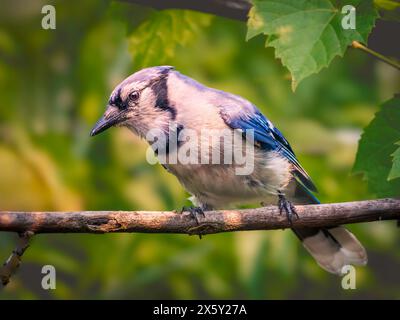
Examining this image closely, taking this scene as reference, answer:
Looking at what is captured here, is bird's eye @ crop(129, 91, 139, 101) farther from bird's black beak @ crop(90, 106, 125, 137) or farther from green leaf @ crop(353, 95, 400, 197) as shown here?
green leaf @ crop(353, 95, 400, 197)

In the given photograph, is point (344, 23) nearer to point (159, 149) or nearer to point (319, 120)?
point (159, 149)

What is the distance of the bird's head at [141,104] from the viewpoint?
11.0 ft

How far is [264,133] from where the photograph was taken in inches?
141

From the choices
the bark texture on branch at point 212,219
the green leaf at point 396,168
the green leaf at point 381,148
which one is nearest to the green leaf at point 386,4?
the green leaf at point 381,148

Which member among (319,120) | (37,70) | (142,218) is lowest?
(142,218)

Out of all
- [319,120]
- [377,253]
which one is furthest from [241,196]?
[377,253]

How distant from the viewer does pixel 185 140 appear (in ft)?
10.9

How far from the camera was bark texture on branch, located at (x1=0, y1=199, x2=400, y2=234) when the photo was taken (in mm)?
2633

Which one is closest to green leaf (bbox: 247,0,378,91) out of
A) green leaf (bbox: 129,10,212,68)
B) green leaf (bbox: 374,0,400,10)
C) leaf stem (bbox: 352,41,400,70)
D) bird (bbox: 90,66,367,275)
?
green leaf (bbox: 374,0,400,10)

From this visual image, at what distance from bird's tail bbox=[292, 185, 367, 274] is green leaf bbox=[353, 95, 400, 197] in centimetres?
67

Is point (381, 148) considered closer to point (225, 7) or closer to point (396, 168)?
point (396, 168)

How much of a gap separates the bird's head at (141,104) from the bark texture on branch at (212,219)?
0.62m

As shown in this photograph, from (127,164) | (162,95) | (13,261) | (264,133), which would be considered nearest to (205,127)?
(162,95)

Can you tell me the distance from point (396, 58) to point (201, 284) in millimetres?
2670
